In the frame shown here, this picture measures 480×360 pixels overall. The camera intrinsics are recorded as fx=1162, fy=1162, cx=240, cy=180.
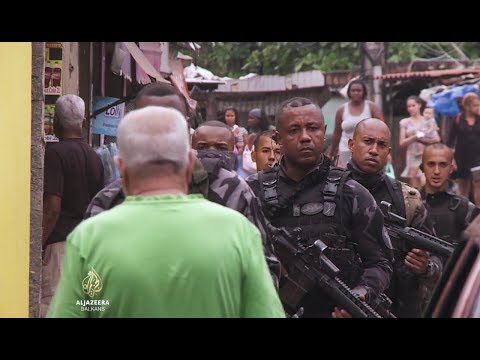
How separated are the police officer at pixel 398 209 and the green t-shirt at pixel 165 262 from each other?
11.4 ft

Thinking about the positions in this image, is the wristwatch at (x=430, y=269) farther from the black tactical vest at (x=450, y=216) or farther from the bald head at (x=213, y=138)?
the bald head at (x=213, y=138)

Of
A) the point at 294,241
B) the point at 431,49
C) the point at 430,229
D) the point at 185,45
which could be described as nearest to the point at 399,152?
the point at 185,45

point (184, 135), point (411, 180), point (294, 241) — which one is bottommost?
point (411, 180)

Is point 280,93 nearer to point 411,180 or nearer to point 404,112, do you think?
point 404,112

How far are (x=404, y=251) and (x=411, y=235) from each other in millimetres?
126

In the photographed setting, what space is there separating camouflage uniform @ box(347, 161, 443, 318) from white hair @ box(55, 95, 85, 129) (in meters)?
1.94

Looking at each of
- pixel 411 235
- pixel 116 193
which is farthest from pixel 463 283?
pixel 411 235

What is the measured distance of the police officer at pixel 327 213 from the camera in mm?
6090

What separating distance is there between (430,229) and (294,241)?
184cm

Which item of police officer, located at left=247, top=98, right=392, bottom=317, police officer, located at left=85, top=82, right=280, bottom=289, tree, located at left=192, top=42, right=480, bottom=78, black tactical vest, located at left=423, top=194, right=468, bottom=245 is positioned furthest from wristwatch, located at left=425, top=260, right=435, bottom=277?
tree, located at left=192, top=42, right=480, bottom=78

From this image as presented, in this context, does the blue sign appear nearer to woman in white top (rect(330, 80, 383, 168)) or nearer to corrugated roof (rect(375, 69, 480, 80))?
woman in white top (rect(330, 80, 383, 168))

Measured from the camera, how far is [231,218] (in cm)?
371

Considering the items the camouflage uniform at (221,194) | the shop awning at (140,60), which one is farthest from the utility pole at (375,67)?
the camouflage uniform at (221,194)

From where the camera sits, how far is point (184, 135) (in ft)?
12.2
